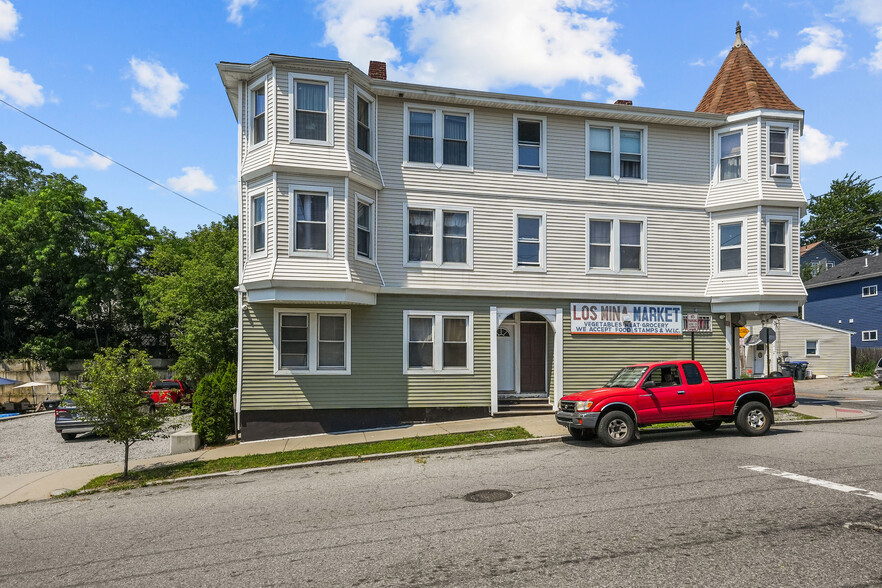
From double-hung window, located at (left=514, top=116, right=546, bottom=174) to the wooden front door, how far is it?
4.92 m

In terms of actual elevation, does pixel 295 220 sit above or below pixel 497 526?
above

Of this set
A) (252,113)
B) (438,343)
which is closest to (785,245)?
(438,343)

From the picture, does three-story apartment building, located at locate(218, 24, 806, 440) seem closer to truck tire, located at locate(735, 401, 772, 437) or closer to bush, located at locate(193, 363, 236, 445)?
bush, located at locate(193, 363, 236, 445)

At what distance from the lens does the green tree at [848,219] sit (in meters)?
61.6

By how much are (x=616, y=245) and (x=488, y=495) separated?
38.0 ft

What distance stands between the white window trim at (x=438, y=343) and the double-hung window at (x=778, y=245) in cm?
957

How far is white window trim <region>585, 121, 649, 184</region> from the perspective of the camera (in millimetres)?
18516

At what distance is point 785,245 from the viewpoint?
60.2 ft

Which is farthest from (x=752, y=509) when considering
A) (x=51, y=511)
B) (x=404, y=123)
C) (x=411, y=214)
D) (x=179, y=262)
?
(x=179, y=262)

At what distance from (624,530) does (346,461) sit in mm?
7184

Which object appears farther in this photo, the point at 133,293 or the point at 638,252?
the point at 133,293

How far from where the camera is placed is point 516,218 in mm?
17953

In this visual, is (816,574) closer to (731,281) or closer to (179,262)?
(731,281)

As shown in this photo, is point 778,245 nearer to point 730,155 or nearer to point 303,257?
point 730,155
